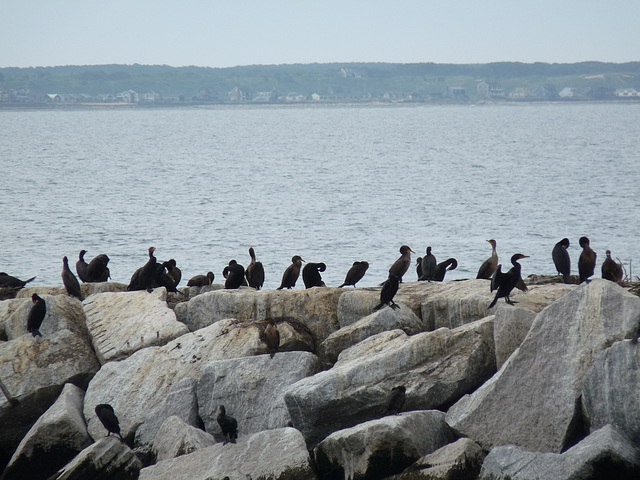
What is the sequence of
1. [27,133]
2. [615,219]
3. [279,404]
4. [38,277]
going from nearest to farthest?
[279,404] < [38,277] < [615,219] < [27,133]

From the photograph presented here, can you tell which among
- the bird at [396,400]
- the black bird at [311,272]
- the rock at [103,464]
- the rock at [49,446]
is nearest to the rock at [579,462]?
the bird at [396,400]

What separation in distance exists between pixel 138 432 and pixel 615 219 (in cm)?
3557

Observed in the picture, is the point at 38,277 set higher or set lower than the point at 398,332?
lower

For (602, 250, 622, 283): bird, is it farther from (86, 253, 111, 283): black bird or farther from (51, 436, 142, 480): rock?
(86, 253, 111, 283): black bird

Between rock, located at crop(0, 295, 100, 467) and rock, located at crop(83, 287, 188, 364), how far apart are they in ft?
1.15

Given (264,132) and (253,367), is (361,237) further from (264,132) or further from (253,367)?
(264,132)

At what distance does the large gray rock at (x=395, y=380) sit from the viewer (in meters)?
12.2

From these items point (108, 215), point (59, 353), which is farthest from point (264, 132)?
point (59, 353)

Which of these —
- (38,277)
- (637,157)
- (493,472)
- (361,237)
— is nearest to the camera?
(493,472)

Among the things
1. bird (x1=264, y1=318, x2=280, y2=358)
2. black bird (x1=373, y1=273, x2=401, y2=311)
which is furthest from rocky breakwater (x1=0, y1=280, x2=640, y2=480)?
black bird (x1=373, y1=273, x2=401, y2=311)

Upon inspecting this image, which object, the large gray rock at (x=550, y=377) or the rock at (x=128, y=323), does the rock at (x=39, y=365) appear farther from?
the large gray rock at (x=550, y=377)

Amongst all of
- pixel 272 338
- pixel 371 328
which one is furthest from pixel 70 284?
pixel 371 328

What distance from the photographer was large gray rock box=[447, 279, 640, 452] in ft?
35.8

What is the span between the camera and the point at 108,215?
49844 mm
